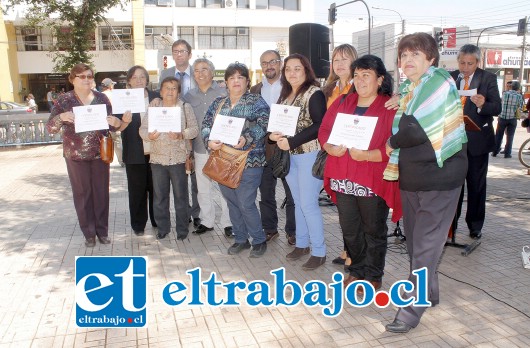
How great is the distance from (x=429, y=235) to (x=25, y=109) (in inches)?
1005

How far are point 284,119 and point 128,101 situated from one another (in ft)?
6.59

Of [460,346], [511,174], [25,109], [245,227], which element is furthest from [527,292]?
[25,109]

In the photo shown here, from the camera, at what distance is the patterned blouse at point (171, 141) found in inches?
216

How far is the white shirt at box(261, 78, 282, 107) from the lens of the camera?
215 inches

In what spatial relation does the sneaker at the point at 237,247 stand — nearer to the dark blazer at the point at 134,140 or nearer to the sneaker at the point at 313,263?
the sneaker at the point at 313,263

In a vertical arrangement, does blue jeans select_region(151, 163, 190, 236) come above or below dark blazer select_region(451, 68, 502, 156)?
below

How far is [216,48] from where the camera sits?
3894cm

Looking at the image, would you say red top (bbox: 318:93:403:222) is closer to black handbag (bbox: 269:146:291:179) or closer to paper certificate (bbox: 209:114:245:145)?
black handbag (bbox: 269:146:291:179)

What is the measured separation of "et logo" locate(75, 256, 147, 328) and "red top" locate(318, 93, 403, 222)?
175 centimetres

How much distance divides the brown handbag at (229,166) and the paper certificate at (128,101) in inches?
47.6

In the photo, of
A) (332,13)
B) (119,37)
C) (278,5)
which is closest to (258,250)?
(332,13)

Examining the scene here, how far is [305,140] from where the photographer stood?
175 inches

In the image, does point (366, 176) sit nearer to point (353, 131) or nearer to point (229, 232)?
point (353, 131)

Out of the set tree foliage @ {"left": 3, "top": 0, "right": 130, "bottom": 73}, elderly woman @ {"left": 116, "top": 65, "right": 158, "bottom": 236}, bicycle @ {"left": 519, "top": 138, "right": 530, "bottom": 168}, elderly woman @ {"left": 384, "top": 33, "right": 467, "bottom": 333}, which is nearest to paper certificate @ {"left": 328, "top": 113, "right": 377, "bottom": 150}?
elderly woman @ {"left": 384, "top": 33, "right": 467, "bottom": 333}
